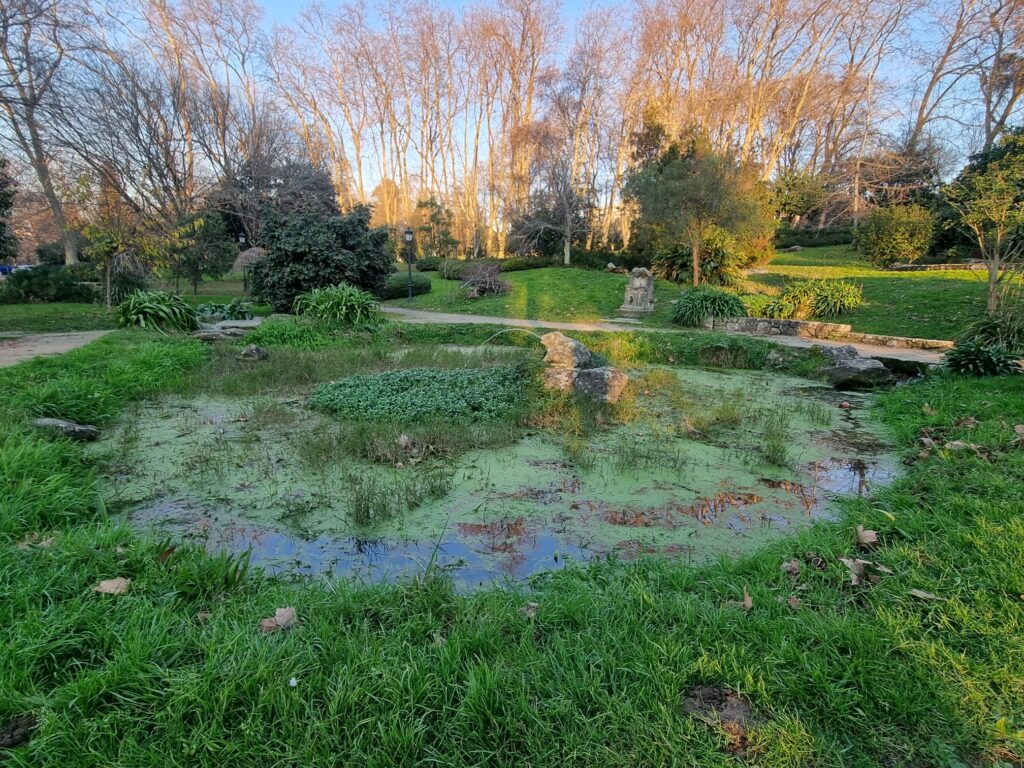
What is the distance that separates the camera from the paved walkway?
8.05m

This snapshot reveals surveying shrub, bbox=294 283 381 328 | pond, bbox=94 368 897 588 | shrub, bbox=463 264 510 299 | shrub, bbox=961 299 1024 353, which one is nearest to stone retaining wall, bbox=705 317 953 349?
shrub, bbox=961 299 1024 353

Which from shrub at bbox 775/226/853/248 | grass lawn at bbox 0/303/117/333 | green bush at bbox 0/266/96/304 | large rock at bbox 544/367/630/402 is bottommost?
large rock at bbox 544/367/630/402

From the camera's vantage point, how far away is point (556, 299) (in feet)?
49.9

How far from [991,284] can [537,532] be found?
33.7 feet

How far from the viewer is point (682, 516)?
10.1ft

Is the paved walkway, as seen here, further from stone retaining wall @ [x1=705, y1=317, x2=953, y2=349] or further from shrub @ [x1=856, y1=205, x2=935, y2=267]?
shrub @ [x1=856, y1=205, x2=935, y2=267]

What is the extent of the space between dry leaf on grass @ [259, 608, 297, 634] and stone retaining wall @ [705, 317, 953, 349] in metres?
10.3

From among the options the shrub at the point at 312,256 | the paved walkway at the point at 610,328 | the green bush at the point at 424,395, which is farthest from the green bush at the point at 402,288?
the green bush at the point at 424,395

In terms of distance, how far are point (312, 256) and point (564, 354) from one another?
9.28 m

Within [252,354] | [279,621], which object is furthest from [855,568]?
[252,354]

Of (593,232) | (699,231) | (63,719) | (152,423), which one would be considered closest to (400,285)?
(699,231)

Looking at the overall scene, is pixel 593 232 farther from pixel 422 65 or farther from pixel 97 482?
pixel 97 482

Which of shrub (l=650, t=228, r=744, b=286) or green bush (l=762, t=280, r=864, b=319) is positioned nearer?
green bush (l=762, t=280, r=864, b=319)

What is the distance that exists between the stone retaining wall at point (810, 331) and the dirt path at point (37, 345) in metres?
11.6
